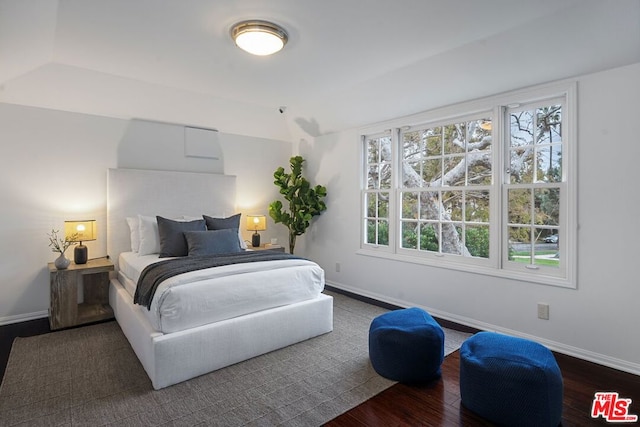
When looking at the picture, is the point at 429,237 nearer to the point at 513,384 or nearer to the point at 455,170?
the point at 455,170

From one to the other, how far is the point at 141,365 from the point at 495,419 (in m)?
2.47

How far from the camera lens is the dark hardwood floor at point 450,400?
6.57 feet

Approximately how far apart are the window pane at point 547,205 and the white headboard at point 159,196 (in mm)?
3711

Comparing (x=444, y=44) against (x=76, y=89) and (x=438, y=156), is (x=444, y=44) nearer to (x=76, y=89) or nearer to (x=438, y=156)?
(x=438, y=156)

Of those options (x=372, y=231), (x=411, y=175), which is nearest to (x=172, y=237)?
(x=372, y=231)

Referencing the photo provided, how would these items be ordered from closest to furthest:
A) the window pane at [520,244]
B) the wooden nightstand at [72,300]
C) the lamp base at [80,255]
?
the window pane at [520,244]
the wooden nightstand at [72,300]
the lamp base at [80,255]

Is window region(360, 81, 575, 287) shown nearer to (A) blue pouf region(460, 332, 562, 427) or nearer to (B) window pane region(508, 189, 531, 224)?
(B) window pane region(508, 189, 531, 224)

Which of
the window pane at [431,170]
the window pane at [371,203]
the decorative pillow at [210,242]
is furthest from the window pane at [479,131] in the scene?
the decorative pillow at [210,242]

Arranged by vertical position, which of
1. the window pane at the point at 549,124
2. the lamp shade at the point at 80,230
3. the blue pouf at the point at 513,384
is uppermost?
the window pane at the point at 549,124

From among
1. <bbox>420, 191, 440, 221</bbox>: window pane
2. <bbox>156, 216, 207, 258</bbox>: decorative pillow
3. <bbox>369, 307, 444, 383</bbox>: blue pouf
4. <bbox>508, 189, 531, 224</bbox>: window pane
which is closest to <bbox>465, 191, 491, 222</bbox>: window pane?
<bbox>508, 189, 531, 224</bbox>: window pane

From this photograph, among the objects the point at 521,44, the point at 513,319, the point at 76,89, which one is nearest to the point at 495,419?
the point at 513,319

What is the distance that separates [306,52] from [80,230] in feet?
9.49

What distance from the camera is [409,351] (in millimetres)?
2371

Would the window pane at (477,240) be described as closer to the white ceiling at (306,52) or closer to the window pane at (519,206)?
the window pane at (519,206)
